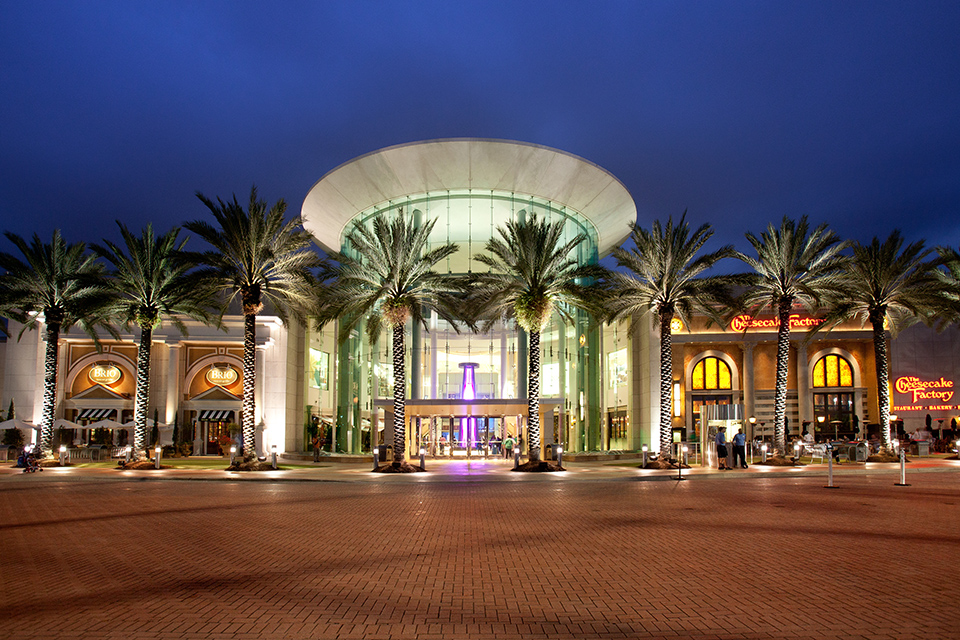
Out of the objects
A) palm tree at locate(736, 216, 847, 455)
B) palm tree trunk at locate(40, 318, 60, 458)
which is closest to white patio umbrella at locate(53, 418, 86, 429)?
palm tree trunk at locate(40, 318, 60, 458)

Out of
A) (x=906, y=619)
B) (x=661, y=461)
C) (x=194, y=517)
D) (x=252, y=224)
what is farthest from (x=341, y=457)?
(x=906, y=619)

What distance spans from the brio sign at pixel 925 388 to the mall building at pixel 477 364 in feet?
0.28

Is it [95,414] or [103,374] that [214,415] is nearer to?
[95,414]

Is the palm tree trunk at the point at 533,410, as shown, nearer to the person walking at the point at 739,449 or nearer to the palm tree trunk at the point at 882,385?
the person walking at the point at 739,449

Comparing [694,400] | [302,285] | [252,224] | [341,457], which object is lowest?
[341,457]

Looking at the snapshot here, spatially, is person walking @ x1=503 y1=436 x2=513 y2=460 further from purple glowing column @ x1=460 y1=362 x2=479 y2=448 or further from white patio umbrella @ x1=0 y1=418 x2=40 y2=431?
white patio umbrella @ x1=0 y1=418 x2=40 y2=431

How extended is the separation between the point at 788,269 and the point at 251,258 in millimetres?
23349

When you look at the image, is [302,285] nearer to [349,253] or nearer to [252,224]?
[252,224]

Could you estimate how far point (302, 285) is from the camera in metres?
29.8

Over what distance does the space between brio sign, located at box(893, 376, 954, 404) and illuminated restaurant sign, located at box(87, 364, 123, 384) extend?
46.3 meters

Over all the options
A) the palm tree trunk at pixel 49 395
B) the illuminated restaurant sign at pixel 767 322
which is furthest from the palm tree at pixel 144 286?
the illuminated restaurant sign at pixel 767 322

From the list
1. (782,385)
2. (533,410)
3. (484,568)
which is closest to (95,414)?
(533,410)

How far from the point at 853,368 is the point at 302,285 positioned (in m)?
32.9

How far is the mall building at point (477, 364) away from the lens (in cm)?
3822
